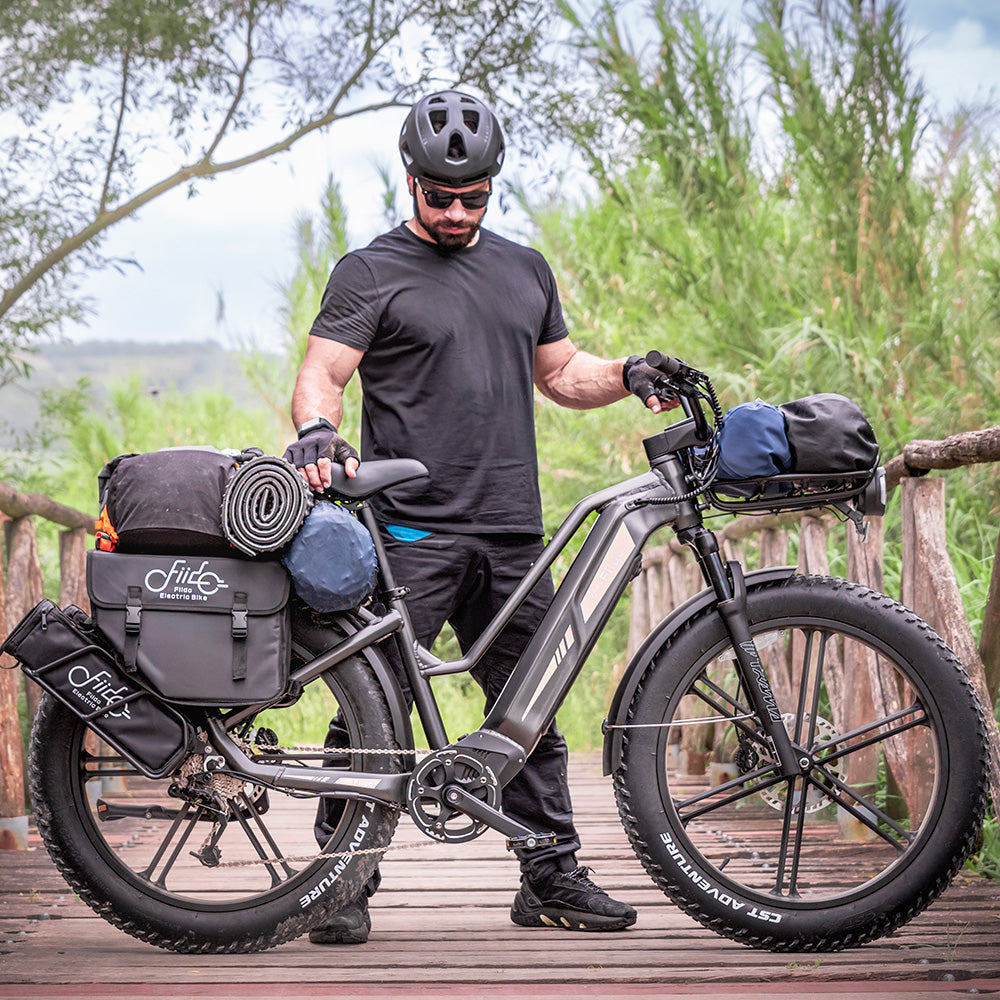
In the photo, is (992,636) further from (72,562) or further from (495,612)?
(72,562)

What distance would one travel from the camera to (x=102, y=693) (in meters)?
2.02

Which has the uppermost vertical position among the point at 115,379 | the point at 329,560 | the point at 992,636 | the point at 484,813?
the point at 115,379

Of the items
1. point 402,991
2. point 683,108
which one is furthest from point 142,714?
point 683,108

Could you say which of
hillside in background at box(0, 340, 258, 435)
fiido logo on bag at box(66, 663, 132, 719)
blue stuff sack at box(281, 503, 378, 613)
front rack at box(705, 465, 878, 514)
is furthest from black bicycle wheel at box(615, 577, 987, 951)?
hillside in background at box(0, 340, 258, 435)

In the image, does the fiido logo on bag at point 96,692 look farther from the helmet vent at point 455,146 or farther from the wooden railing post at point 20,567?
the wooden railing post at point 20,567

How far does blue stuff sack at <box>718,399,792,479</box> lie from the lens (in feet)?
6.66

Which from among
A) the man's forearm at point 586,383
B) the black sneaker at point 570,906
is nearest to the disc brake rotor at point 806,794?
the black sneaker at point 570,906

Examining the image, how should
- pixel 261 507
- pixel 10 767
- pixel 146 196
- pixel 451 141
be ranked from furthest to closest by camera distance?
pixel 146 196
pixel 10 767
pixel 451 141
pixel 261 507

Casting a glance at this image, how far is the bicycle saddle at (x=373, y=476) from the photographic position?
2051mm

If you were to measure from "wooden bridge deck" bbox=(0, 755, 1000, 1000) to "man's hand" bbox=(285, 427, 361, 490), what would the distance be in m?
0.63

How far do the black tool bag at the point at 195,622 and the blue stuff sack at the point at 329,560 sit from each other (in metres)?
0.05

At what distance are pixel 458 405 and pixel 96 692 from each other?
82cm

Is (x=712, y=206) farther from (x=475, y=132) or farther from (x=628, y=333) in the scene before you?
(x=475, y=132)

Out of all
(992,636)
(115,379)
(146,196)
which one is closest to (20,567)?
(992,636)
